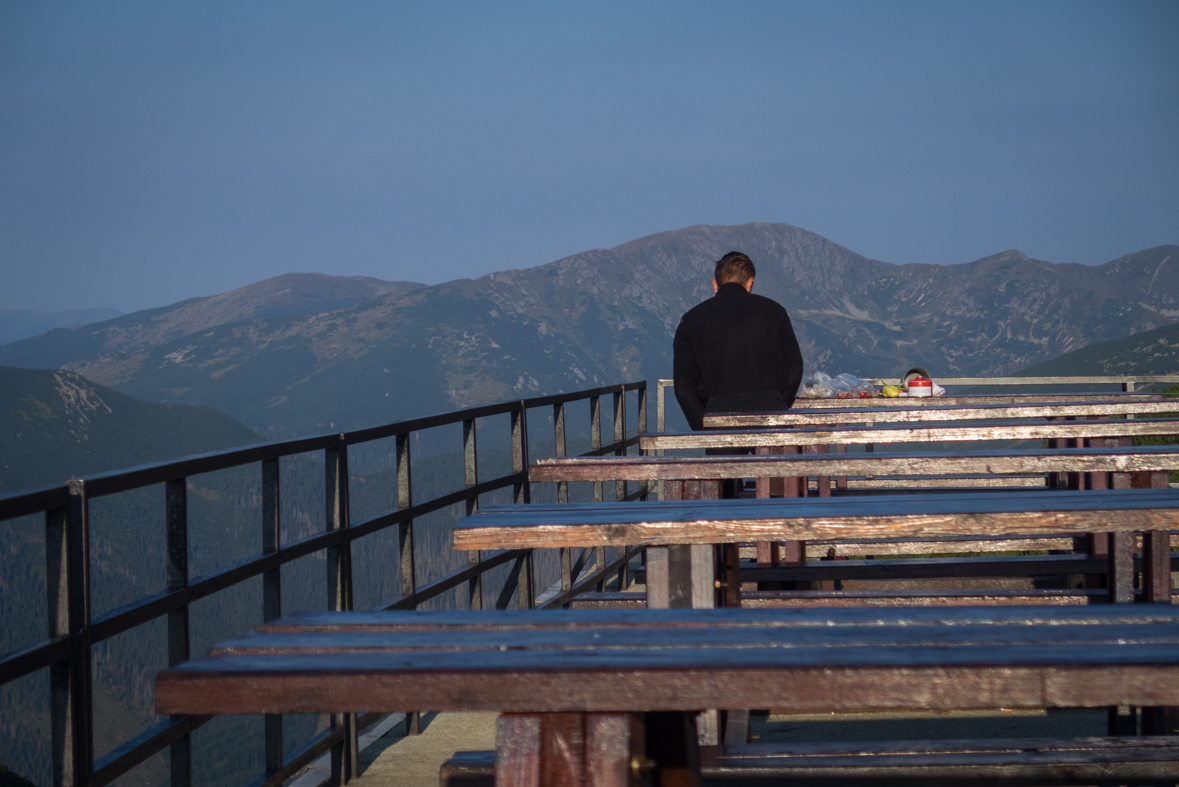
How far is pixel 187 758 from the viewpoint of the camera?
2404 mm

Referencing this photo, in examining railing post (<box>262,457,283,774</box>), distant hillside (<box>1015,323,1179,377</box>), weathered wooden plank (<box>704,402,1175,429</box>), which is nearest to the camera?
railing post (<box>262,457,283,774</box>)

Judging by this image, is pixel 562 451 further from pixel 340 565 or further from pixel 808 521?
pixel 808 521

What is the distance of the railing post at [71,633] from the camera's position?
6.35ft

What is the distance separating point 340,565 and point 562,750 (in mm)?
2124

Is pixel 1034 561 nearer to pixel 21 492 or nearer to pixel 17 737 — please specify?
pixel 21 492

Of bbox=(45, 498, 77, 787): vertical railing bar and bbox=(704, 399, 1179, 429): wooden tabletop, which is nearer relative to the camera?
bbox=(45, 498, 77, 787): vertical railing bar

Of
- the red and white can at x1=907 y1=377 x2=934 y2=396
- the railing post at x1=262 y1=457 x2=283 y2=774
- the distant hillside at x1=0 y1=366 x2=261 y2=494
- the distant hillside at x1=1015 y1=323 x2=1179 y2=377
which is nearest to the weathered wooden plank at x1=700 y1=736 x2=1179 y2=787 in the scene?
the railing post at x1=262 y1=457 x2=283 y2=774

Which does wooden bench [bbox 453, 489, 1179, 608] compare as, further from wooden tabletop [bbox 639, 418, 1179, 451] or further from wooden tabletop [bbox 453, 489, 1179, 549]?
wooden tabletop [bbox 639, 418, 1179, 451]

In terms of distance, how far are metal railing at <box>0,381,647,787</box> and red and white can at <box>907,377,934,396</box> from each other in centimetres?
334

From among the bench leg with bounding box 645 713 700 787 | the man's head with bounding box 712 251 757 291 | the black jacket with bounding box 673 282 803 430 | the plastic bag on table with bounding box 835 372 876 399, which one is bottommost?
the bench leg with bounding box 645 713 700 787

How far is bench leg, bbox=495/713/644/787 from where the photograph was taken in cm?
116

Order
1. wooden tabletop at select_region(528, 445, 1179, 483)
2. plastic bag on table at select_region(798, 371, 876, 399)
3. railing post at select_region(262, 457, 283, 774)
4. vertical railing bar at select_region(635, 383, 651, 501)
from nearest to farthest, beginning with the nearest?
wooden tabletop at select_region(528, 445, 1179, 483) < railing post at select_region(262, 457, 283, 774) < vertical railing bar at select_region(635, 383, 651, 501) < plastic bag on table at select_region(798, 371, 876, 399)

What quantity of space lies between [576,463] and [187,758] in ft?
3.71

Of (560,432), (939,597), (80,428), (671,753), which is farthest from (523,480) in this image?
(80,428)
